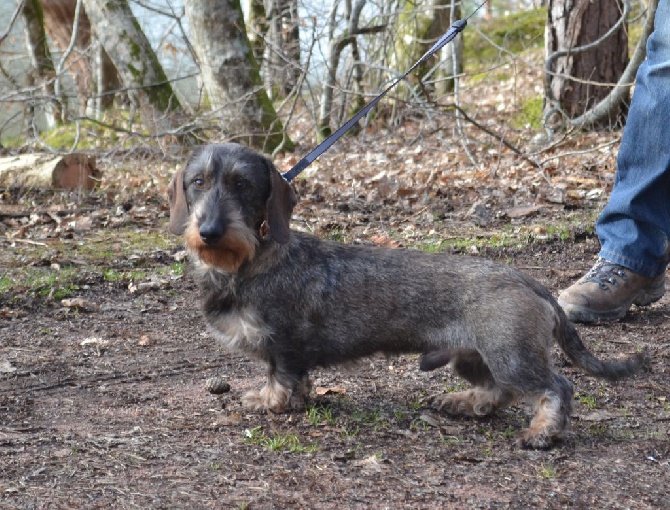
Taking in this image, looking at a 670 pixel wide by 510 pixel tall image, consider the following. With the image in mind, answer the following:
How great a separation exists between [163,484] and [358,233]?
4780 millimetres

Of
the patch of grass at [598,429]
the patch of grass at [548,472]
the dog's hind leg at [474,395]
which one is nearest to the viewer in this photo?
the patch of grass at [548,472]

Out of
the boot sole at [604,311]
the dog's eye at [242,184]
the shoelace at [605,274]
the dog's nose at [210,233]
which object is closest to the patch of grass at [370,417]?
the dog's nose at [210,233]

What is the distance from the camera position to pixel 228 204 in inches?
153

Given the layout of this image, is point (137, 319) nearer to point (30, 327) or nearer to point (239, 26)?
point (30, 327)

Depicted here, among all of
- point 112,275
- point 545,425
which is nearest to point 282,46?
Result: point 112,275

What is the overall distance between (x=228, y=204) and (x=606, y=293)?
8.57ft

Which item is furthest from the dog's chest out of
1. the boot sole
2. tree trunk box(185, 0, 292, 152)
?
tree trunk box(185, 0, 292, 152)

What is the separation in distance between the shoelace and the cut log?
19.0 ft

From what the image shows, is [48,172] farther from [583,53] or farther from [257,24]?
[583,53]

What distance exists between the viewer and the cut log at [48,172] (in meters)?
9.38

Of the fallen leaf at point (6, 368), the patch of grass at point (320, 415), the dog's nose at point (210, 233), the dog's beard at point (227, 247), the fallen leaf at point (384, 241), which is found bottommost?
the fallen leaf at point (384, 241)

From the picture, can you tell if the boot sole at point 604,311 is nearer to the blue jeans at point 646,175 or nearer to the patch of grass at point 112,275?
the blue jeans at point 646,175

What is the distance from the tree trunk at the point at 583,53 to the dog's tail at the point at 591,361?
7318 mm

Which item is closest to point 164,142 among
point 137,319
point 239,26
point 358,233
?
point 239,26
